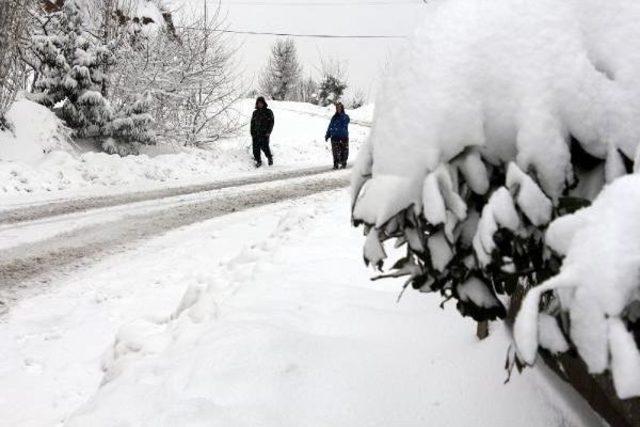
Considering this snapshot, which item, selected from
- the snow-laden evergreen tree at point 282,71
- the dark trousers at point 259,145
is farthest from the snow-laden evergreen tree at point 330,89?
the dark trousers at point 259,145

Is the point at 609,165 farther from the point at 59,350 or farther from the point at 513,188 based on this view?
the point at 59,350

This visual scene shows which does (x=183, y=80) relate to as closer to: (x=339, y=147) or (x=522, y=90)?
(x=339, y=147)

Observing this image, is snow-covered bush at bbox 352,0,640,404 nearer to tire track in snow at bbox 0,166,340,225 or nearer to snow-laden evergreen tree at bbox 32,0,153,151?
tire track in snow at bbox 0,166,340,225

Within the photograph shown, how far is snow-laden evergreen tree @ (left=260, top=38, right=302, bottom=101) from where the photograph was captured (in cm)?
5231

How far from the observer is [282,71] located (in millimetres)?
52656

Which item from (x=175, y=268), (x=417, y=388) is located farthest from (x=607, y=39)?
(x=175, y=268)

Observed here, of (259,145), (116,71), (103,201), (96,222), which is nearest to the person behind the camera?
(96,222)

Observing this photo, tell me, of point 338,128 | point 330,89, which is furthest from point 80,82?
point 330,89

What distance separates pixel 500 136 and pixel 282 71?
5289cm

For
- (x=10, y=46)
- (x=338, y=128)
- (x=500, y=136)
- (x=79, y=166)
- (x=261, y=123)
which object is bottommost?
(x=79, y=166)

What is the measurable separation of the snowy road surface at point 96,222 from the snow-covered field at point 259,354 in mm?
458

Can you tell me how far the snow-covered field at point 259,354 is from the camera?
2107 millimetres

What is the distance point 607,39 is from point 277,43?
53.3 metres

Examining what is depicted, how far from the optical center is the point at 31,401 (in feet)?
9.81
